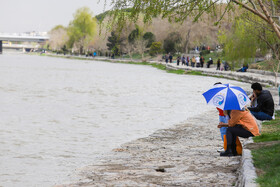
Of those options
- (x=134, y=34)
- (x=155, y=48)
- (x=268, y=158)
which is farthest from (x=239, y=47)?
(x=155, y=48)

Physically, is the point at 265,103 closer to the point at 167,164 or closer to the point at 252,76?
the point at 167,164

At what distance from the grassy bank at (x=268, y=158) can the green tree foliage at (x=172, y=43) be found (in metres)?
67.9

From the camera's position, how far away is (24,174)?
9.05 meters

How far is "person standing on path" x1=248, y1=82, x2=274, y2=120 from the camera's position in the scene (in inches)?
420

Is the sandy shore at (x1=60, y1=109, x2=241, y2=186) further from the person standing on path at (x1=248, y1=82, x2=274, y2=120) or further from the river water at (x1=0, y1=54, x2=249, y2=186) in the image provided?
the person standing on path at (x1=248, y1=82, x2=274, y2=120)

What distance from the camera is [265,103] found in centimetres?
1085

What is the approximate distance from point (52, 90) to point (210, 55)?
4089cm

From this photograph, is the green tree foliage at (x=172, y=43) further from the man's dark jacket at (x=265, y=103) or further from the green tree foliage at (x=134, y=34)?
the man's dark jacket at (x=265, y=103)

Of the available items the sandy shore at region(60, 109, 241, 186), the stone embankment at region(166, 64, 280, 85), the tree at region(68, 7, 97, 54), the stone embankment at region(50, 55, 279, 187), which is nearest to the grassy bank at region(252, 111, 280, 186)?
the stone embankment at region(50, 55, 279, 187)

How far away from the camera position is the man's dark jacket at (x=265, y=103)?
10703 mm

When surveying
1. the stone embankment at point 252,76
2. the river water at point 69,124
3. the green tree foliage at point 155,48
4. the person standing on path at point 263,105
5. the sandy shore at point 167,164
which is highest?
the green tree foliage at point 155,48

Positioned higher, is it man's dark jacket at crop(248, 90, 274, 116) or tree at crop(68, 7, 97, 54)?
tree at crop(68, 7, 97, 54)

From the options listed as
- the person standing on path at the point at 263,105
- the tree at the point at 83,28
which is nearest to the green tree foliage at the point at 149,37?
the tree at the point at 83,28

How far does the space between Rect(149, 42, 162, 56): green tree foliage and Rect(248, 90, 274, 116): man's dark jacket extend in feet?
236
